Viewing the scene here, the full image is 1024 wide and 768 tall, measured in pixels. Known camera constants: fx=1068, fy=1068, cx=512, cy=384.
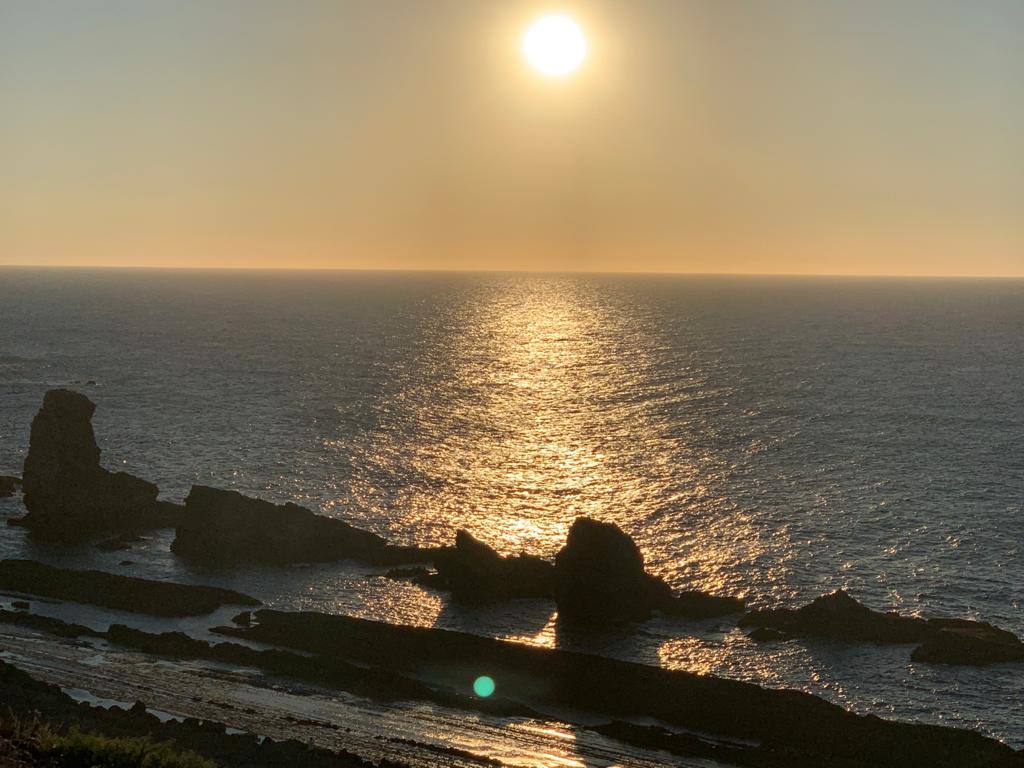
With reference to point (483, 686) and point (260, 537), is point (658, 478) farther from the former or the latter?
point (483, 686)

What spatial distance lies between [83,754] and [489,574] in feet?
117

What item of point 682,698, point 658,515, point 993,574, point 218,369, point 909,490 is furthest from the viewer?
point 218,369

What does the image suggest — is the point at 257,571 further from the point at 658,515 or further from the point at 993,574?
the point at 993,574

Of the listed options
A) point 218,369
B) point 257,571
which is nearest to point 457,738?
point 257,571

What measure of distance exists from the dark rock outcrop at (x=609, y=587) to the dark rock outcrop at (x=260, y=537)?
13282 mm

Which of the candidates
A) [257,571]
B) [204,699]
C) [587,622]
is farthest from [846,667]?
[257,571]

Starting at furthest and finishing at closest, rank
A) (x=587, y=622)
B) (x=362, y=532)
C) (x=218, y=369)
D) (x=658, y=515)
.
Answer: (x=218, y=369) → (x=658, y=515) → (x=362, y=532) → (x=587, y=622)

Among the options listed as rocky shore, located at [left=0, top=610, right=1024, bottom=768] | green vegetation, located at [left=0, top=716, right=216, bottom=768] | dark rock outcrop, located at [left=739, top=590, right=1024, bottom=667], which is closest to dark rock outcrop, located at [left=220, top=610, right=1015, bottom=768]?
rocky shore, located at [left=0, top=610, right=1024, bottom=768]

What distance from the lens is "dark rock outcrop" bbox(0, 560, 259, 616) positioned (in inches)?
2594

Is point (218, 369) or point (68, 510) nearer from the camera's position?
point (68, 510)

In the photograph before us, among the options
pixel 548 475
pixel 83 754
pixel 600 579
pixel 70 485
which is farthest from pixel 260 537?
pixel 83 754

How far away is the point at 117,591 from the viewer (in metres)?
67.4

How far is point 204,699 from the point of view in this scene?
2053 inches

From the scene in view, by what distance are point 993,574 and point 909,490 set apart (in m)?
23.6
